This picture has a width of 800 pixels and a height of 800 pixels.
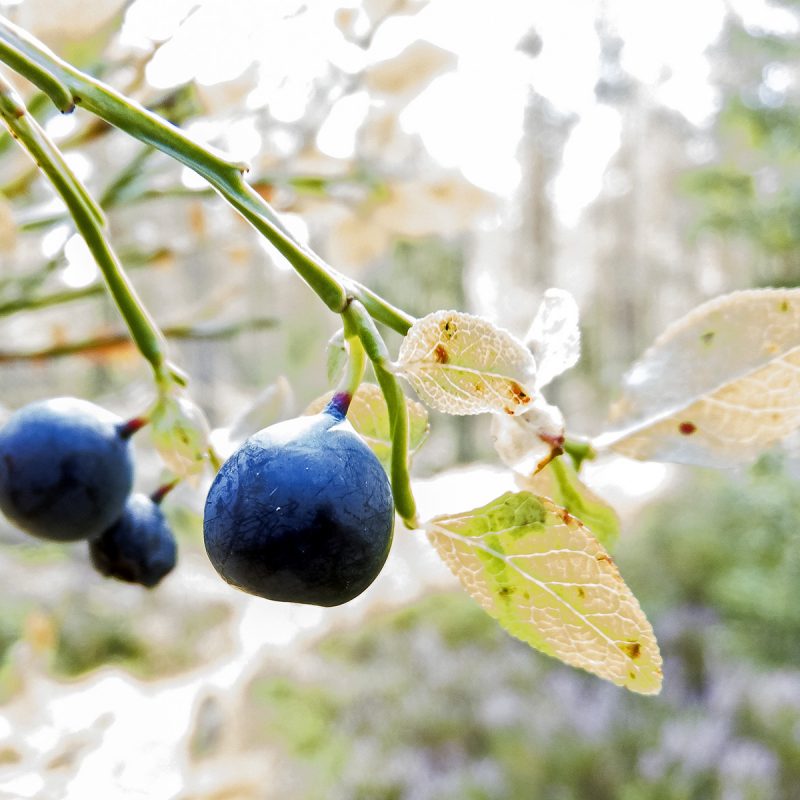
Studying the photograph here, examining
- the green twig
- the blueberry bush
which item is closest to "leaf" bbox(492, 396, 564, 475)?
the blueberry bush

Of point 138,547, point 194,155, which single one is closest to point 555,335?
point 194,155

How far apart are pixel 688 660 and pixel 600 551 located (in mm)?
4698

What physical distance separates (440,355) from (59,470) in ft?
0.72

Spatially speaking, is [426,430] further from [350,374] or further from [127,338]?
[127,338]

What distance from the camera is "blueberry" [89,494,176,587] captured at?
0.42 meters

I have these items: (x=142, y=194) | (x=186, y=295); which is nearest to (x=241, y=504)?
(x=142, y=194)

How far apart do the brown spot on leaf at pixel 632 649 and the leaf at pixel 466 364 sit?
0.09m

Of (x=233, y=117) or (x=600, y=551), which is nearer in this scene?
(x=600, y=551)

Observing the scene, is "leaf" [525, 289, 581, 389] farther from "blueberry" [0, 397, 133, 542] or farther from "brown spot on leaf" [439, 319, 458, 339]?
"blueberry" [0, 397, 133, 542]

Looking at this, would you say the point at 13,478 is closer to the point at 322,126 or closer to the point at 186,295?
the point at 322,126

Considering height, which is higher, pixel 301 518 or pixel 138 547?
pixel 301 518

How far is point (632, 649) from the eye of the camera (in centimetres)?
27

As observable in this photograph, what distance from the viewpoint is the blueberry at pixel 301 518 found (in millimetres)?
249

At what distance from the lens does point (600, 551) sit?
269mm
